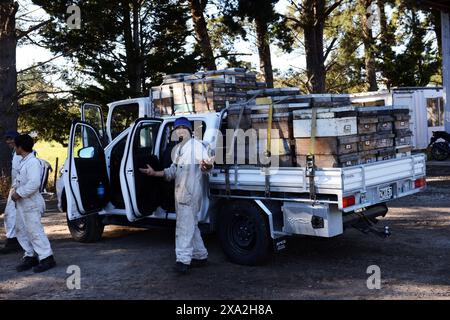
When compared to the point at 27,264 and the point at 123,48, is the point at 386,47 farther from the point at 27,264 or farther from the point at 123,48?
the point at 27,264

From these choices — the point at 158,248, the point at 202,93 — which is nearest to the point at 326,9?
the point at 202,93

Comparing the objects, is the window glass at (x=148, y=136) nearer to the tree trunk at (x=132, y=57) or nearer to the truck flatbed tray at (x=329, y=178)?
the truck flatbed tray at (x=329, y=178)

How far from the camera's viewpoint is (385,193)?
6.45 metres

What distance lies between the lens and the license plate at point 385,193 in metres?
6.36

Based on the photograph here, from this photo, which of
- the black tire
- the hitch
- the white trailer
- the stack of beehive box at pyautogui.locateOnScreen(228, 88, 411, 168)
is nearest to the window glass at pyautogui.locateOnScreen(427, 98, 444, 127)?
the white trailer

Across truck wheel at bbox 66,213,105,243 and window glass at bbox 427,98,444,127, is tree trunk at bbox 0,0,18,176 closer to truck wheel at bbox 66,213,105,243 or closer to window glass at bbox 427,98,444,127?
truck wheel at bbox 66,213,105,243

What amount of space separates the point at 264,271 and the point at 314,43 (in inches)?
654

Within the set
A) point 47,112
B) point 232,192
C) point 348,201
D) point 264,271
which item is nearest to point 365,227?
point 348,201

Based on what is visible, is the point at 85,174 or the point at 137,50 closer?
the point at 85,174

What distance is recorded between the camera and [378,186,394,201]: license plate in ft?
20.9

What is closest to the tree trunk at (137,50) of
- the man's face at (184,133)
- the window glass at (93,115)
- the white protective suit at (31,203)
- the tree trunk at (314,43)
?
the tree trunk at (314,43)

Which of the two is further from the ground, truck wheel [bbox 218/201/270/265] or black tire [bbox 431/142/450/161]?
black tire [bbox 431/142/450/161]

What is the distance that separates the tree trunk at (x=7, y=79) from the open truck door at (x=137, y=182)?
31.1 ft

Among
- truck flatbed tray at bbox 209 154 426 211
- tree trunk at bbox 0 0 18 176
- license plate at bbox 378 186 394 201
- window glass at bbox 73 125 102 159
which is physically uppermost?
tree trunk at bbox 0 0 18 176
